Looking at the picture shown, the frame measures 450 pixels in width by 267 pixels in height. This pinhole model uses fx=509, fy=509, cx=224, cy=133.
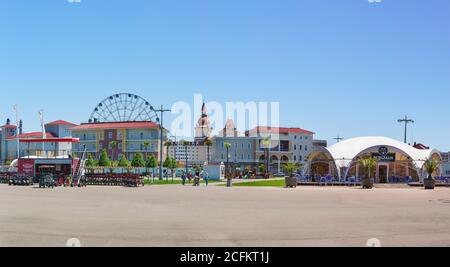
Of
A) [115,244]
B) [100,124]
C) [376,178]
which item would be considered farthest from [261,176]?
[115,244]

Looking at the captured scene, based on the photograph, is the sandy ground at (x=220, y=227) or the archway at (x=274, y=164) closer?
the sandy ground at (x=220, y=227)

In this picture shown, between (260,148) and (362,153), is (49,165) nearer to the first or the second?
(362,153)

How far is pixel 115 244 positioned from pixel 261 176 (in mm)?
81232

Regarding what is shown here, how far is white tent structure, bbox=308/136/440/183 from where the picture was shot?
57656 millimetres

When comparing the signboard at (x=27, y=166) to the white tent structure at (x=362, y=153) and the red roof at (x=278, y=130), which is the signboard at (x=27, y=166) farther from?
the red roof at (x=278, y=130)

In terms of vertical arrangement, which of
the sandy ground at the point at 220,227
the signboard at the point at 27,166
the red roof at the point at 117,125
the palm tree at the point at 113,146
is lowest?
the sandy ground at the point at 220,227

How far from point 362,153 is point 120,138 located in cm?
8255

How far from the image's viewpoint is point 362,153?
58.2 metres

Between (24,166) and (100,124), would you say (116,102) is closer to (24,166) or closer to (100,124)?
(100,124)

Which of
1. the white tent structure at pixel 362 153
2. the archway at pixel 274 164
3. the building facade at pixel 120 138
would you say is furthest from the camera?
the archway at pixel 274 164

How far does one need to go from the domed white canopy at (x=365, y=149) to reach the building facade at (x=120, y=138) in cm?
6930

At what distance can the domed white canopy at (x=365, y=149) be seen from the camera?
2280 inches

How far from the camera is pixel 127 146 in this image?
423 ft

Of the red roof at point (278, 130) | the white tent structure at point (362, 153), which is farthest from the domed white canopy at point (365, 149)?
the red roof at point (278, 130)
